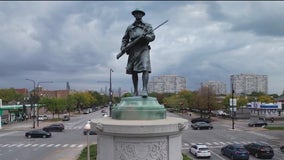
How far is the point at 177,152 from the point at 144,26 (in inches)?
173

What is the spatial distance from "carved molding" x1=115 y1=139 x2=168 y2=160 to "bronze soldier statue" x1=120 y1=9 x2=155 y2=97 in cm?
196

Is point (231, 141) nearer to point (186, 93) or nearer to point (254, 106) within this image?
point (254, 106)

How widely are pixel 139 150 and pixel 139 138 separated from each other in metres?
0.36

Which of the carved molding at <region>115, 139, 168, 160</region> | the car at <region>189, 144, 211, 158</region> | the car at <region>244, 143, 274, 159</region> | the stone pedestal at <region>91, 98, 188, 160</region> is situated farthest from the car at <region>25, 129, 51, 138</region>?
the carved molding at <region>115, 139, 168, 160</region>

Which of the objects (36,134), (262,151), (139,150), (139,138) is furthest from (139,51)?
(36,134)

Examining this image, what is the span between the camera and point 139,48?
1226 cm

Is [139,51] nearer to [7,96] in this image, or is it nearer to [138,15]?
[138,15]

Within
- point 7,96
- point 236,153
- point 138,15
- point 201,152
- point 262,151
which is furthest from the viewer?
point 7,96

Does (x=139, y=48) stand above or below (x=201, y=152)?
above

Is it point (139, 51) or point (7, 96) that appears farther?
point (7, 96)

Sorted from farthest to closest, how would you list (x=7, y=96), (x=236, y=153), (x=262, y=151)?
1. (x=7, y=96)
2. (x=262, y=151)
3. (x=236, y=153)

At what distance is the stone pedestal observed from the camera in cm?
1038

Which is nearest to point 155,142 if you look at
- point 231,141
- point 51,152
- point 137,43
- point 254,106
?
point 137,43

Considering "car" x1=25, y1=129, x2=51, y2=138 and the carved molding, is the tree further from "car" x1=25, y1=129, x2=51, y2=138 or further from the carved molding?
the carved molding
